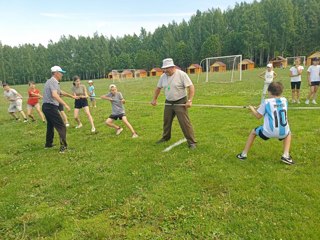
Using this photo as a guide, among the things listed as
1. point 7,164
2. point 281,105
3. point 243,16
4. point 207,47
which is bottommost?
point 7,164

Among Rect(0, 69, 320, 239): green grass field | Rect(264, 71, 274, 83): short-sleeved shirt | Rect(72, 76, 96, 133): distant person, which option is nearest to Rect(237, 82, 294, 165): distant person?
Rect(0, 69, 320, 239): green grass field

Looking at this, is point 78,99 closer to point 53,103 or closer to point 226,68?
point 53,103

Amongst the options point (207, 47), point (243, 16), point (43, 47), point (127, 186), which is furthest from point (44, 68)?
point (127, 186)

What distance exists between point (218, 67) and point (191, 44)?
62116 millimetres

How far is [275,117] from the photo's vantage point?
18.1 feet

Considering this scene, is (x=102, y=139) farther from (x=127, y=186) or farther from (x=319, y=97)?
(x=319, y=97)

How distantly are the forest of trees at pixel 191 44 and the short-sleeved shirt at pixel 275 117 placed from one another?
273 ft

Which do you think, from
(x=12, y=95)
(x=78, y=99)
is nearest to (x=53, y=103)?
(x=78, y=99)

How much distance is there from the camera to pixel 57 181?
6125mm

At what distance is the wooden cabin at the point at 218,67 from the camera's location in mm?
36081

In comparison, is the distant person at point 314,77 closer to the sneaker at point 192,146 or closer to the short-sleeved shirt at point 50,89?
the sneaker at point 192,146

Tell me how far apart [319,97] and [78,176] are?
470 inches

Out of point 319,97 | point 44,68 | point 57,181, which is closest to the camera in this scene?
point 57,181

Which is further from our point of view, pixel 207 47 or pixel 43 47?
pixel 43 47
